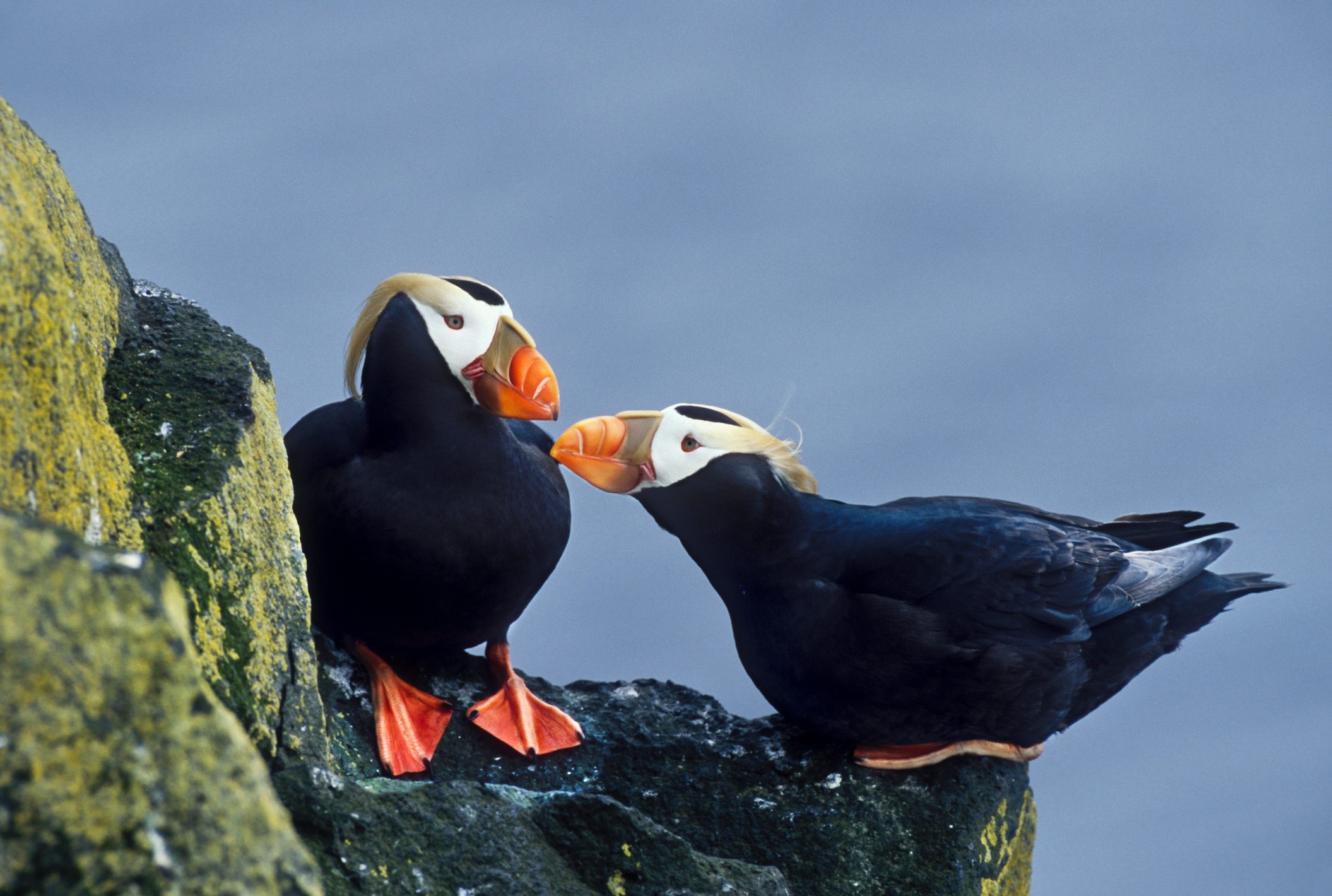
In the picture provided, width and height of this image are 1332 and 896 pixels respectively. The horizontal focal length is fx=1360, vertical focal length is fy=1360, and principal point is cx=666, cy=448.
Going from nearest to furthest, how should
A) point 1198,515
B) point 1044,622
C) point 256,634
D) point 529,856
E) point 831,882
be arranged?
point 529,856, point 256,634, point 831,882, point 1044,622, point 1198,515

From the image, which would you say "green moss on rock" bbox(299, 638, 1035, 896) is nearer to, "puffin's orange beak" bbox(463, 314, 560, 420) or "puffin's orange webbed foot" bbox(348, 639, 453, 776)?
"puffin's orange webbed foot" bbox(348, 639, 453, 776)

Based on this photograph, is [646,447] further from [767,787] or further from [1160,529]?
[1160,529]

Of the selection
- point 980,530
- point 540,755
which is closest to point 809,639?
point 980,530

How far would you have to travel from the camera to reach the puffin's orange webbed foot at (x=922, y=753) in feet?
12.2

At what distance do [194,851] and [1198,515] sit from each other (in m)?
3.77

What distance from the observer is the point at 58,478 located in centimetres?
219

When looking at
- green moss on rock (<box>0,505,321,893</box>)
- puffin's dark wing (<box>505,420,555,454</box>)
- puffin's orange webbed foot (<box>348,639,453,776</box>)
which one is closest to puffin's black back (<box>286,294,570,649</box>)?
puffin's orange webbed foot (<box>348,639,453,776</box>)

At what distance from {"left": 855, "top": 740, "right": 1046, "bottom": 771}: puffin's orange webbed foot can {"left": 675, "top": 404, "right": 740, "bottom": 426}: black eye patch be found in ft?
3.23

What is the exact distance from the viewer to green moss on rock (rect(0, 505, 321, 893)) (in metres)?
1.32

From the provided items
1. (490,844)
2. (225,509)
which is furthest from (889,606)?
(225,509)

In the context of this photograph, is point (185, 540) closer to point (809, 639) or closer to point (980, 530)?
point (809, 639)

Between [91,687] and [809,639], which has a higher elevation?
[809,639]

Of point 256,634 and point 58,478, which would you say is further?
point 256,634

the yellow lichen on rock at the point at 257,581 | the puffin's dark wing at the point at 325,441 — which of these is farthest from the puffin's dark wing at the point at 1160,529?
the yellow lichen on rock at the point at 257,581
